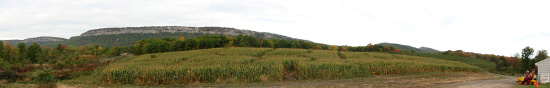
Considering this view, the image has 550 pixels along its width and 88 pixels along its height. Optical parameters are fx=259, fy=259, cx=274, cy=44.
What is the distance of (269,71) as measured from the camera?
22.1 metres

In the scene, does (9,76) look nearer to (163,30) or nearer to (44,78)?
(44,78)

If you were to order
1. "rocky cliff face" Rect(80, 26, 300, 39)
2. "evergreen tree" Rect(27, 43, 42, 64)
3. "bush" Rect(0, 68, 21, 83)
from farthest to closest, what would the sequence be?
"rocky cliff face" Rect(80, 26, 300, 39) → "evergreen tree" Rect(27, 43, 42, 64) → "bush" Rect(0, 68, 21, 83)

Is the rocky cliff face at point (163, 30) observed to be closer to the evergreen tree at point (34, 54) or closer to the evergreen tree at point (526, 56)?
the evergreen tree at point (34, 54)

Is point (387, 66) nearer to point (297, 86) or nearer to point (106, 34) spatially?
point (297, 86)

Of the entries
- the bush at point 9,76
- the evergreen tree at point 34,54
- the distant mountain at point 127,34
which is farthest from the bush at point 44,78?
the distant mountain at point 127,34

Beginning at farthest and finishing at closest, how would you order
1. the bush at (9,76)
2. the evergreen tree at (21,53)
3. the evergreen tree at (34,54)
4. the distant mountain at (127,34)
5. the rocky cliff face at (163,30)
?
the rocky cliff face at (163,30) < the distant mountain at (127,34) < the evergreen tree at (34,54) < the evergreen tree at (21,53) < the bush at (9,76)

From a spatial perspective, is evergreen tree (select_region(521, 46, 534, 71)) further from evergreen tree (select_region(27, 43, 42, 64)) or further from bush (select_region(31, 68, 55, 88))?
evergreen tree (select_region(27, 43, 42, 64))

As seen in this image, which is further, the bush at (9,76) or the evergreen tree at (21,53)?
A: the evergreen tree at (21,53)

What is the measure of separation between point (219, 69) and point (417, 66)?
21.1 m

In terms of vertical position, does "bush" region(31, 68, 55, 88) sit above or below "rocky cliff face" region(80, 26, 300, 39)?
below

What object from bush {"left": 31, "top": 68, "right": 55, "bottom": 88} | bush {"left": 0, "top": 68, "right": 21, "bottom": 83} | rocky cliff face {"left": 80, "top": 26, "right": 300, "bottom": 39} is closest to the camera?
bush {"left": 31, "top": 68, "right": 55, "bottom": 88}

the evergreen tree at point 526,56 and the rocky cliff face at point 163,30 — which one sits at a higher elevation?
the rocky cliff face at point 163,30

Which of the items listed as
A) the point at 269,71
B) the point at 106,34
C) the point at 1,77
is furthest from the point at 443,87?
the point at 106,34

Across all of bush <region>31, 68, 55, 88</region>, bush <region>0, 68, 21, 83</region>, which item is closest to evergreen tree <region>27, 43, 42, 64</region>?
bush <region>0, 68, 21, 83</region>
